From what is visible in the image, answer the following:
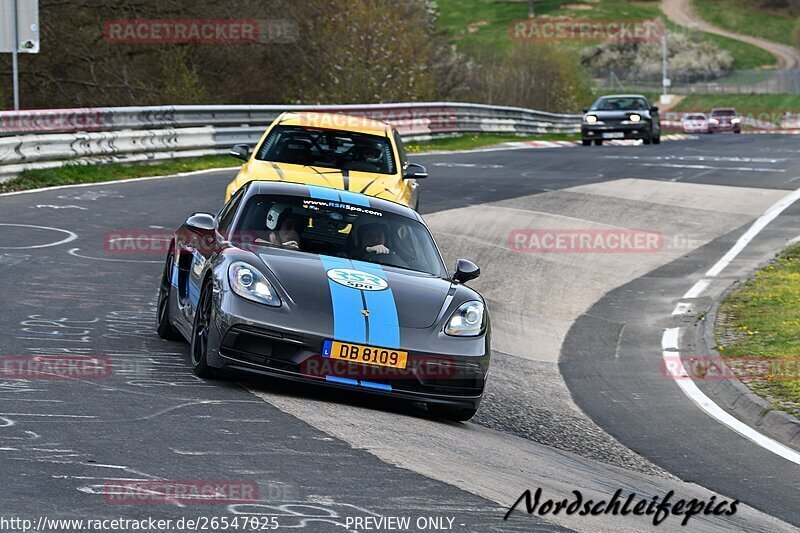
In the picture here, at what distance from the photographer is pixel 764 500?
7840 mm

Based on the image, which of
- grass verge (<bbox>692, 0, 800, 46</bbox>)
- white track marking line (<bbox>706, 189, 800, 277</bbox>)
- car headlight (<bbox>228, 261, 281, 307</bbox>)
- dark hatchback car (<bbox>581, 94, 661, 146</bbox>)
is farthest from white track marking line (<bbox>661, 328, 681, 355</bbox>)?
grass verge (<bbox>692, 0, 800, 46</bbox>)

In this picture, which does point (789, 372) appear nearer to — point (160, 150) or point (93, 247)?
point (93, 247)

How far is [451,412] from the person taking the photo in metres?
8.51

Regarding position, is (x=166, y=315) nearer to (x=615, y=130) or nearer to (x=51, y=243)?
(x=51, y=243)

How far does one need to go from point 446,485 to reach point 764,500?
260 centimetres

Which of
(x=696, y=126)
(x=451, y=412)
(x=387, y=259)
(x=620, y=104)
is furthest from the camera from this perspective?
(x=696, y=126)

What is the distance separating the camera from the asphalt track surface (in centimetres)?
588

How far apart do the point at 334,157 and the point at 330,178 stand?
729mm

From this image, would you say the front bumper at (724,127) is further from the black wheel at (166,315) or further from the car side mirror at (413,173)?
the black wheel at (166,315)

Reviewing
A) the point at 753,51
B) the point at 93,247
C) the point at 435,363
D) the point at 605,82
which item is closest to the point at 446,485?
the point at 435,363

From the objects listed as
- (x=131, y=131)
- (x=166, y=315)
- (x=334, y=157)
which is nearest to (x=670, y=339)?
(x=334, y=157)

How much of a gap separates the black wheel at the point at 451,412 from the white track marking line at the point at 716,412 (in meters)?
2.30

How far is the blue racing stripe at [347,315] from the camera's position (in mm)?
7871

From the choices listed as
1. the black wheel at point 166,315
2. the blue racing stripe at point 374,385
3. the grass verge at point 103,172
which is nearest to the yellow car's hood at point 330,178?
the black wheel at point 166,315
